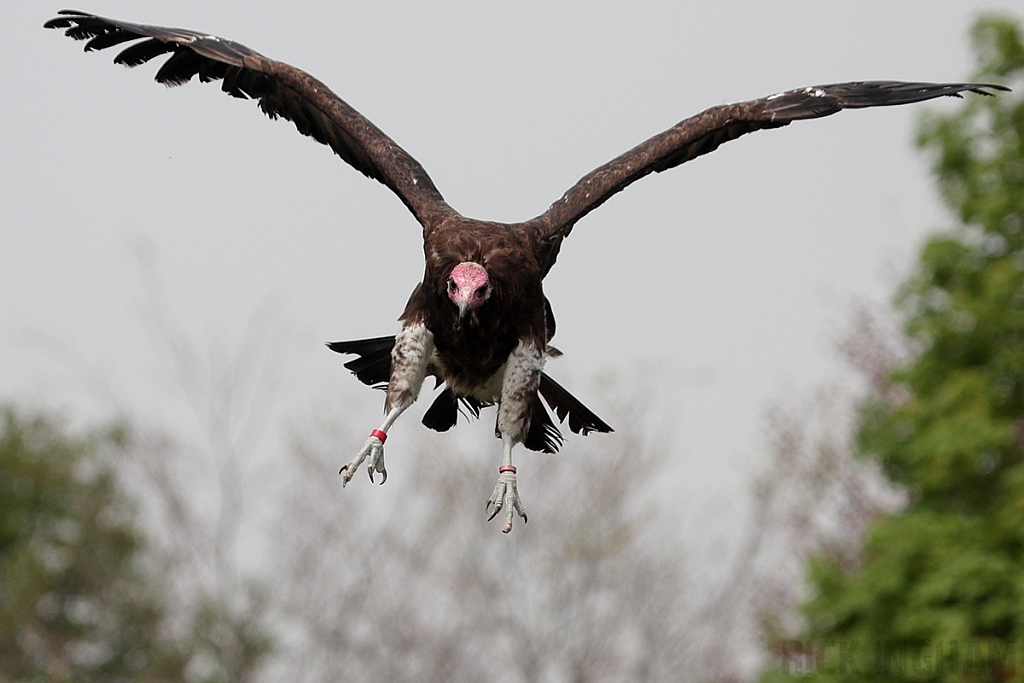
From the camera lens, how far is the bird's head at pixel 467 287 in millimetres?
5297

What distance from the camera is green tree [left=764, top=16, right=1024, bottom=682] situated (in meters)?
13.2

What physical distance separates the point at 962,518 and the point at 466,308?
10144 millimetres

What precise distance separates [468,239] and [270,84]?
1.83 m

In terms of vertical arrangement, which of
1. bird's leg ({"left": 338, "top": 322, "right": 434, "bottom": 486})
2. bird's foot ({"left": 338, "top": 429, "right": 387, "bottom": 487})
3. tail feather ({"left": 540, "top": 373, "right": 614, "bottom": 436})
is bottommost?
bird's foot ({"left": 338, "top": 429, "right": 387, "bottom": 487})

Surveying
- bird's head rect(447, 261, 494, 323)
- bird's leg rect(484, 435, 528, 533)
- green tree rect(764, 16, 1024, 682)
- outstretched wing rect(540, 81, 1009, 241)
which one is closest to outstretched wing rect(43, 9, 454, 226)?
outstretched wing rect(540, 81, 1009, 241)

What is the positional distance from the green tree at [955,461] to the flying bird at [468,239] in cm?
788

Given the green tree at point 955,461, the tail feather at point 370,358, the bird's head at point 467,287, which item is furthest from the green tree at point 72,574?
the bird's head at point 467,287

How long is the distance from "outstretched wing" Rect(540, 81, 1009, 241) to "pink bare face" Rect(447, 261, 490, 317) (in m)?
0.97

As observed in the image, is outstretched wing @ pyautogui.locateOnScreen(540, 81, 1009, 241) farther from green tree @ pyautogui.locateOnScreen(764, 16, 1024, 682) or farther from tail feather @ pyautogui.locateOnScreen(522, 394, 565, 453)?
green tree @ pyautogui.locateOnScreen(764, 16, 1024, 682)

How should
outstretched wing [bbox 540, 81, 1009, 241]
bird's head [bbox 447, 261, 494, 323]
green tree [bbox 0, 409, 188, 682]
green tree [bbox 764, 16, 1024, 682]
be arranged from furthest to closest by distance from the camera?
1. green tree [bbox 0, 409, 188, 682]
2. green tree [bbox 764, 16, 1024, 682]
3. outstretched wing [bbox 540, 81, 1009, 241]
4. bird's head [bbox 447, 261, 494, 323]

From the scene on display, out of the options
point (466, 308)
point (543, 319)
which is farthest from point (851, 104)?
point (466, 308)

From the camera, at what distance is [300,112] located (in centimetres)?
698

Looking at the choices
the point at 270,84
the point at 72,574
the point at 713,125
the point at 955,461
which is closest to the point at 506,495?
the point at 713,125

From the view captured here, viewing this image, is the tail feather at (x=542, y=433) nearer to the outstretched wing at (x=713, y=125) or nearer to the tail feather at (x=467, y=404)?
the tail feather at (x=467, y=404)
